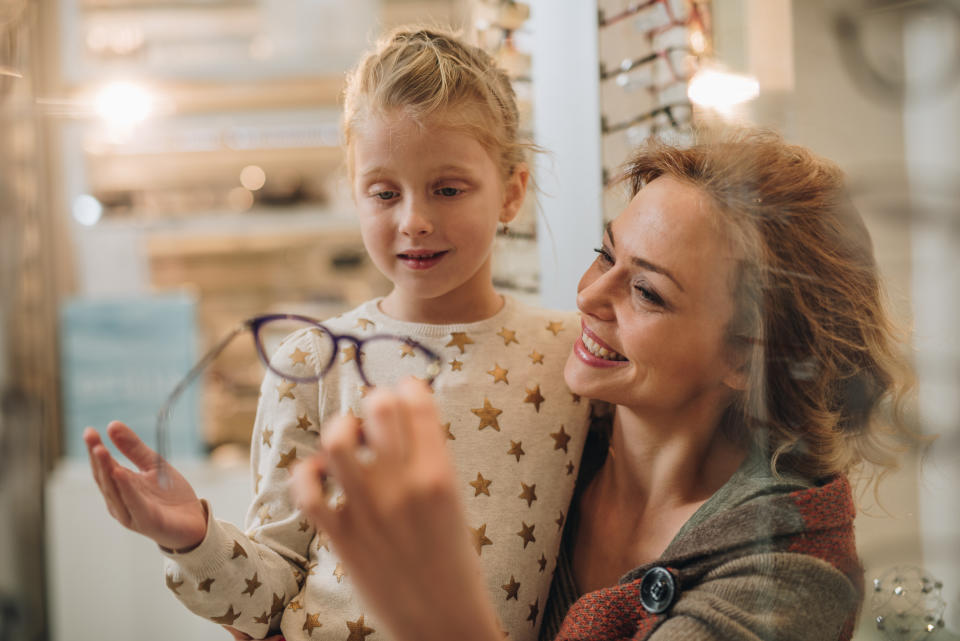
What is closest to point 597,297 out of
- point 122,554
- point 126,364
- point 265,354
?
point 265,354

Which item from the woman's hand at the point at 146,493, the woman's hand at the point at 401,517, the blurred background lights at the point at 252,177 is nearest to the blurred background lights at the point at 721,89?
the woman's hand at the point at 401,517

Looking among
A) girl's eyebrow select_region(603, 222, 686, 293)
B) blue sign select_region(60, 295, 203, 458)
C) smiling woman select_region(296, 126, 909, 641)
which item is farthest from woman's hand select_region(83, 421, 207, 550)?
girl's eyebrow select_region(603, 222, 686, 293)

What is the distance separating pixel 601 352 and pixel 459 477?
0.15 meters

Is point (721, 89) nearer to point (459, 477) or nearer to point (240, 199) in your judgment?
point (459, 477)

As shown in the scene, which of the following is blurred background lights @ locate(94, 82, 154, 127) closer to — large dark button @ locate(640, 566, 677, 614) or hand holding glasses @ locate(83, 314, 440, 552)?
hand holding glasses @ locate(83, 314, 440, 552)

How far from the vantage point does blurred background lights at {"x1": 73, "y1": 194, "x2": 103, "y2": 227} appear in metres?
0.84

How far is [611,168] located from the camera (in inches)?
24.6

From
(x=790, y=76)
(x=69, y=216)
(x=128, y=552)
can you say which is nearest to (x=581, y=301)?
(x=790, y=76)

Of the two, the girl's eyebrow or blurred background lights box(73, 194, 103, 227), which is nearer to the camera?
the girl's eyebrow

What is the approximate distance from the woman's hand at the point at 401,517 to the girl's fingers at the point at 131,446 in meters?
0.18

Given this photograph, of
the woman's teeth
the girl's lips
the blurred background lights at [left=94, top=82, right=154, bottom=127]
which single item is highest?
the blurred background lights at [left=94, top=82, right=154, bottom=127]

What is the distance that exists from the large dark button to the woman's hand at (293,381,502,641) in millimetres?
245

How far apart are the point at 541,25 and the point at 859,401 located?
39 centimetres

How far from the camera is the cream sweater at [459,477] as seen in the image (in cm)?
56
